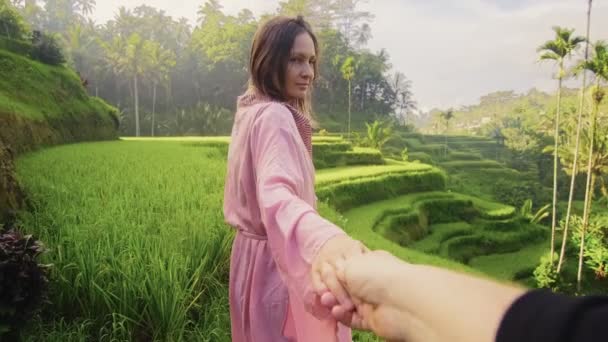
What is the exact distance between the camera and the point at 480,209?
9.86 metres

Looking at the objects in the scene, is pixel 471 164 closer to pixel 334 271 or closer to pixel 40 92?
pixel 40 92

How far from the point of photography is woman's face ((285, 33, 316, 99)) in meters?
0.71

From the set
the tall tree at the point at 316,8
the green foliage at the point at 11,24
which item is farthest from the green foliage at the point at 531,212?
the green foliage at the point at 11,24

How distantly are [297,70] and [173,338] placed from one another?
40.9 inches

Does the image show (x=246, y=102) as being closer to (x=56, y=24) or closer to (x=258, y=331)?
(x=258, y=331)

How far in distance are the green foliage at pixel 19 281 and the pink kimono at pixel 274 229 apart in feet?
2.68

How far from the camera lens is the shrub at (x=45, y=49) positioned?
5.23 m

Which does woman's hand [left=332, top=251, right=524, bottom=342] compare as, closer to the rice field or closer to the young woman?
the young woman

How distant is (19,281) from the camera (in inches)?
49.6

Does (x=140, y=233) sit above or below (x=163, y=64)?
below

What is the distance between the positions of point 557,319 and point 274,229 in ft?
1.10

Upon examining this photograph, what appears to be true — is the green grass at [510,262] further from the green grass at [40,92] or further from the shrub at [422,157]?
the green grass at [40,92]

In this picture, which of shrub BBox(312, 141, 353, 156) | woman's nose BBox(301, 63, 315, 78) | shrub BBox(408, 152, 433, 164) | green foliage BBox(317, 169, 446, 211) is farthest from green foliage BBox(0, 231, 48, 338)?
shrub BBox(408, 152, 433, 164)

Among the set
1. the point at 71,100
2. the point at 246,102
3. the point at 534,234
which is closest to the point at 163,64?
the point at 71,100
